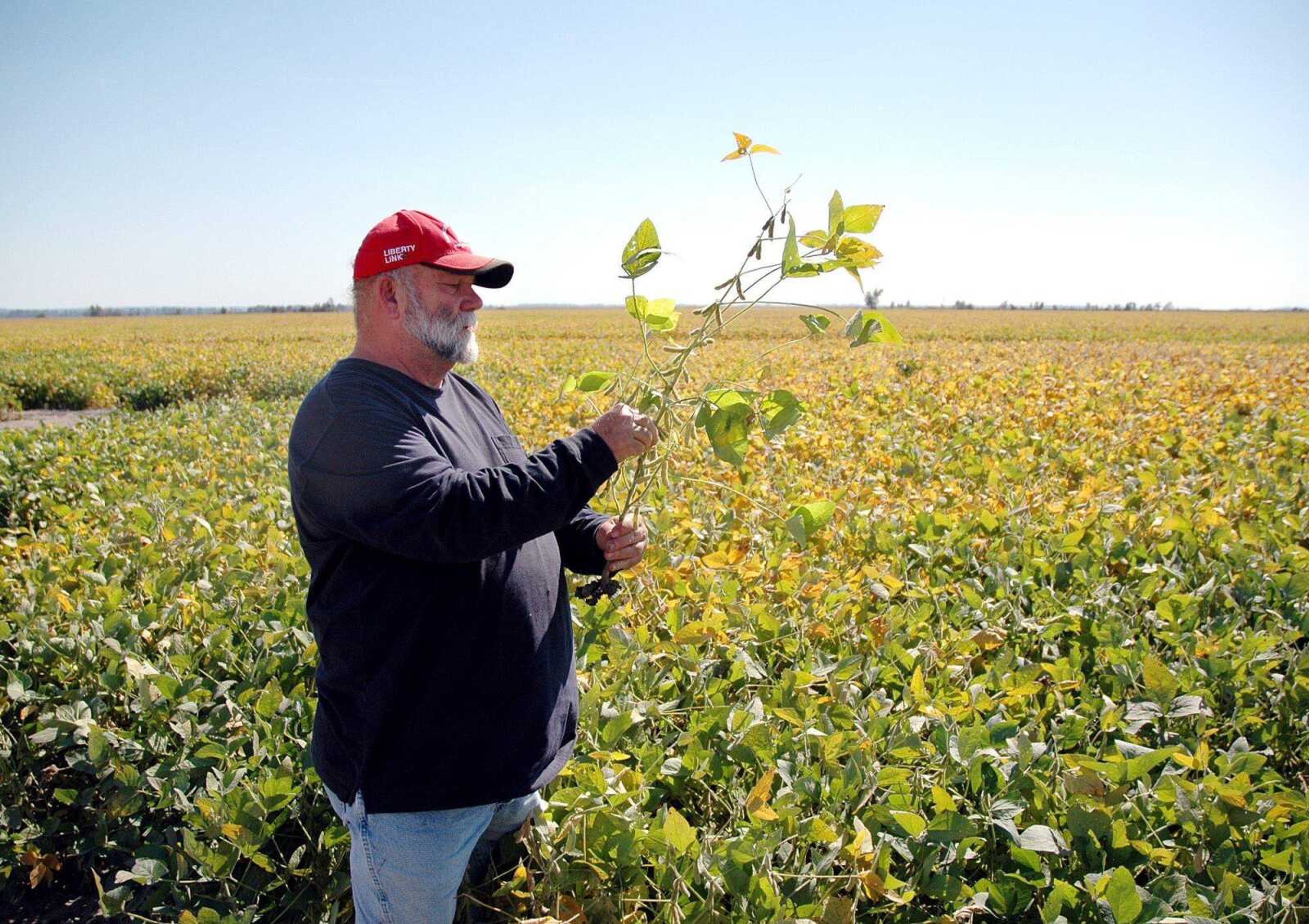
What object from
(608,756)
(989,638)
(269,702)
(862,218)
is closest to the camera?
(862,218)

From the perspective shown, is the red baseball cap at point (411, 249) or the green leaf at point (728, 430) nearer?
the green leaf at point (728, 430)

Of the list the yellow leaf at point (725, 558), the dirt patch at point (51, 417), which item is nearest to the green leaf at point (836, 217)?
the yellow leaf at point (725, 558)

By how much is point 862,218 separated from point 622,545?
994mm

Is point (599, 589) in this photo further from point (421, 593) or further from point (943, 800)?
point (943, 800)

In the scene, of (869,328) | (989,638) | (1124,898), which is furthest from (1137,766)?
(869,328)

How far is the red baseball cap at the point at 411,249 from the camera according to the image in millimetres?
1693

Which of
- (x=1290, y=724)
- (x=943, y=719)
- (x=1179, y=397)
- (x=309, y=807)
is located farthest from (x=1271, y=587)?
(x=1179, y=397)

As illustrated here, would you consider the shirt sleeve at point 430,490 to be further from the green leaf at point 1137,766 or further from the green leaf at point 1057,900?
the green leaf at point 1137,766

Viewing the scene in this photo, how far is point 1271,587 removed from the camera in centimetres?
264

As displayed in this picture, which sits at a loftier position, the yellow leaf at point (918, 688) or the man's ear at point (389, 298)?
the man's ear at point (389, 298)

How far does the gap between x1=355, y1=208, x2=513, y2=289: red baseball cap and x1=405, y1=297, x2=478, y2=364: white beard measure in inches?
3.5

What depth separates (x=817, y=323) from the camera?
4.95ft

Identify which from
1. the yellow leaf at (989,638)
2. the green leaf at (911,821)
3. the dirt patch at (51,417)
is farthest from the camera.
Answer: the dirt patch at (51,417)

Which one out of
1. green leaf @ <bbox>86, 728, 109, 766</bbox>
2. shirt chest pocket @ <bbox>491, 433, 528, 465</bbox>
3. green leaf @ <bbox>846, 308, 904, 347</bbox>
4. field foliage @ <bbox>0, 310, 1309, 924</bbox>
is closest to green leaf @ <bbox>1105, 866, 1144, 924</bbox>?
field foliage @ <bbox>0, 310, 1309, 924</bbox>
